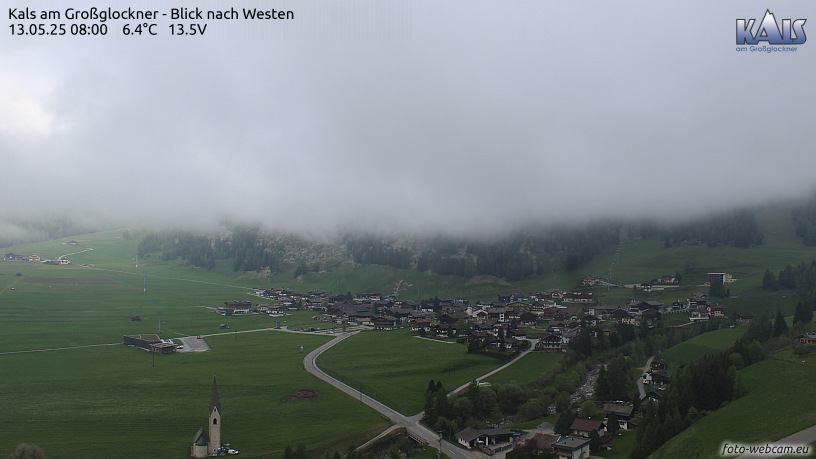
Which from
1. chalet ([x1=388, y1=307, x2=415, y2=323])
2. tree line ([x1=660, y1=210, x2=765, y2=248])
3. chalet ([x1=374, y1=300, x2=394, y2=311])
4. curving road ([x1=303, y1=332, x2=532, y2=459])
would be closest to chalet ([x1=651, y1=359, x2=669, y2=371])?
curving road ([x1=303, y1=332, x2=532, y2=459])

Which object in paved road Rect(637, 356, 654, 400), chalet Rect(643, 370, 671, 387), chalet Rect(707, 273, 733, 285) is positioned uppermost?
chalet Rect(707, 273, 733, 285)

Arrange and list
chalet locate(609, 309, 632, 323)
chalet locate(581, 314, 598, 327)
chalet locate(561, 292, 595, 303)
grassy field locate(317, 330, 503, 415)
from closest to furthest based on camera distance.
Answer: grassy field locate(317, 330, 503, 415)
chalet locate(581, 314, 598, 327)
chalet locate(609, 309, 632, 323)
chalet locate(561, 292, 595, 303)

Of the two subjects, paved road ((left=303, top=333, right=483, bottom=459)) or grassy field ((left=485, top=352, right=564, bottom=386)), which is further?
grassy field ((left=485, top=352, right=564, bottom=386))

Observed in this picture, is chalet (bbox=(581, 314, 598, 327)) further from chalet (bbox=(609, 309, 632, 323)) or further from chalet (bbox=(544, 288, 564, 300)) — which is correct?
chalet (bbox=(544, 288, 564, 300))

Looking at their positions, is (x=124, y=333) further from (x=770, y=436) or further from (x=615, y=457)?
(x=770, y=436)

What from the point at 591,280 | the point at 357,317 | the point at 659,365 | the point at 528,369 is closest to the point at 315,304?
the point at 357,317

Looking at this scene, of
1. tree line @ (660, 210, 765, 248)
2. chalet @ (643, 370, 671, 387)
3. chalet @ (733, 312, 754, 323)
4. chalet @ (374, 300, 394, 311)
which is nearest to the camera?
chalet @ (643, 370, 671, 387)

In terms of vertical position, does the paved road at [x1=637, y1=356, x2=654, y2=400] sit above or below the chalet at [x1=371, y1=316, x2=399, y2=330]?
below
